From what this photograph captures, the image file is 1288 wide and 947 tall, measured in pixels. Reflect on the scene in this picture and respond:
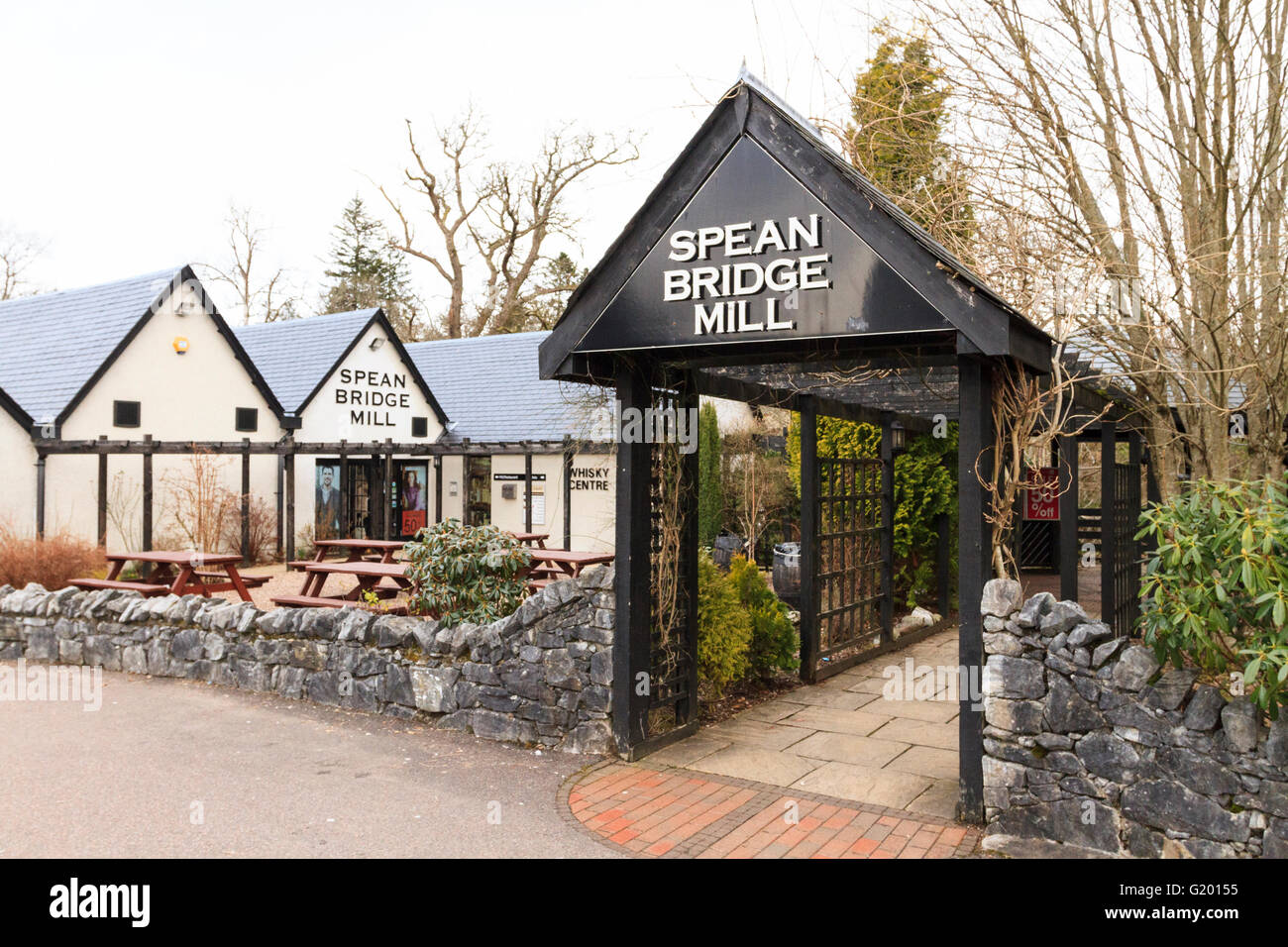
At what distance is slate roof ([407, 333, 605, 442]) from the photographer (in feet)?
70.9

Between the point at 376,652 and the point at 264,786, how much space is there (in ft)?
5.57

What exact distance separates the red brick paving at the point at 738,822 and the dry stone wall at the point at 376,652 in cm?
71

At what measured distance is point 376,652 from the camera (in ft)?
23.4

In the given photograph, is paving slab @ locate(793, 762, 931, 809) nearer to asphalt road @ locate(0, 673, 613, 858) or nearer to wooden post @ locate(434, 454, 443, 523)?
asphalt road @ locate(0, 673, 613, 858)

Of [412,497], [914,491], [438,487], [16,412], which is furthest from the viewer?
[412,497]

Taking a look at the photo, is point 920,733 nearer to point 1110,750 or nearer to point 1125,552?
point 1110,750

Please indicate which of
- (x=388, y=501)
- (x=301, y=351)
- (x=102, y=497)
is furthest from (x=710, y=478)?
(x=102, y=497)

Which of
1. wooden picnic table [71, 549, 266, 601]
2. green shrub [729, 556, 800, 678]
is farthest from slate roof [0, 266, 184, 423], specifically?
green shrub [729, 556, 800, 678]

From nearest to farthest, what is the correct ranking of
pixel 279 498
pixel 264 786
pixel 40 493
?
pixel 264 786
pixel 40 493
pixel 279 498

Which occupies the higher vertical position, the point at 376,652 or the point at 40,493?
the point at 40,493

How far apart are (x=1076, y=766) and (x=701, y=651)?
297 centimetres

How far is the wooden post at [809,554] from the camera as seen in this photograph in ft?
27.3

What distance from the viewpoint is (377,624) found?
23.5 ft

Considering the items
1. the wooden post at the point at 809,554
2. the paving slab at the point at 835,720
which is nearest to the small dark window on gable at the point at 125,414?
the wooden post at the point at 809,554
